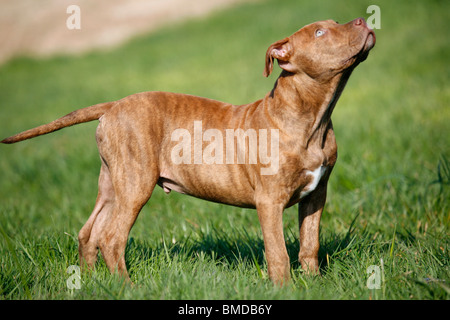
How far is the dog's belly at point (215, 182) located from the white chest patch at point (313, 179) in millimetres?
385

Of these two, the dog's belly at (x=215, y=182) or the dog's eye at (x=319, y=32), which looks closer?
the dog's eye at (x=319, y=32)

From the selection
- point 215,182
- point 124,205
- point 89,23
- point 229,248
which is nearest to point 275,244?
point 215,182

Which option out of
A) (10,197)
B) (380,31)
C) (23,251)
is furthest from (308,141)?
(380,31)

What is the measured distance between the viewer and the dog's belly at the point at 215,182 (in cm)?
365

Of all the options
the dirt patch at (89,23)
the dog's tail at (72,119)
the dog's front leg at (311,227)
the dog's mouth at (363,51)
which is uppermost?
the dirt patch at (89,23)

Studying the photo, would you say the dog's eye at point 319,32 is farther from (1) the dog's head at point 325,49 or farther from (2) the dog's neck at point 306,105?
(2) the dog's neck at point 306,105

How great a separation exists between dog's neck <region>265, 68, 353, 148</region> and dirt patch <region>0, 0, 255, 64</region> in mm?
22726

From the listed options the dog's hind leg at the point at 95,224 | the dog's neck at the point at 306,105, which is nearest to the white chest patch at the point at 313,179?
the dog's neck at the point at 306,105

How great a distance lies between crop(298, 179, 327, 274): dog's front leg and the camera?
12.4ft

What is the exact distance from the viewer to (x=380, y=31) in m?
14.6

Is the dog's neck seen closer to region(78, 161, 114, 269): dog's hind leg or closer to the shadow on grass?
the shadow on grass

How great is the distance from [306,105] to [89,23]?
90.4 ft

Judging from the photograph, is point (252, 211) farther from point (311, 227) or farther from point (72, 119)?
point (72, 119)

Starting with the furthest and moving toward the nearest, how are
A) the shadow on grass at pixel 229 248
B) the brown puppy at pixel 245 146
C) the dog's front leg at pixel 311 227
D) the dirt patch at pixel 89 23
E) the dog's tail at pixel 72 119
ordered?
the dirt patch at pixel 89 23 → the shadow on grass at pixel 229 248 → the dog's front leg at pixel 311 227 → the dog's tail at pixel 72 119 → the brown puppy at pixel 245 146
